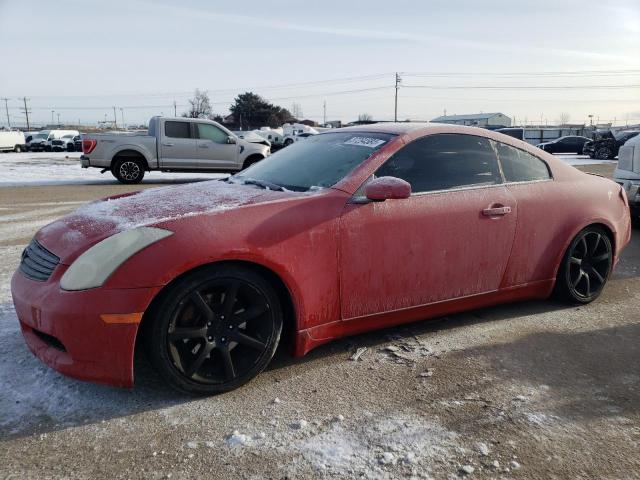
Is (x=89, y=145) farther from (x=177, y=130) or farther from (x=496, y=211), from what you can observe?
(x=496, y=211)

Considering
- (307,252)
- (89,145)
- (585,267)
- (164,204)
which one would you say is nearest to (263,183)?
(164,204)

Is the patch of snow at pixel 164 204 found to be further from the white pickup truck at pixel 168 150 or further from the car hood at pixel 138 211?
the white pickup truck at pixel 168 150

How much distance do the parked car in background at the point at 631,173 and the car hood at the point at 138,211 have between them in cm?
610

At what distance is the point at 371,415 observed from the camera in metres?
2.71

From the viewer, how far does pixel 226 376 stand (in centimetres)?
291

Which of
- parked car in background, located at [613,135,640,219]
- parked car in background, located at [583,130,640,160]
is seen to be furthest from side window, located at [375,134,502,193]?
parked car in background, located at [583,130,640,160]

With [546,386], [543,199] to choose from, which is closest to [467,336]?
[546,386]

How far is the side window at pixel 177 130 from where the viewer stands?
572 inches

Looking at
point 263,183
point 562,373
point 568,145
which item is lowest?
point 562,373

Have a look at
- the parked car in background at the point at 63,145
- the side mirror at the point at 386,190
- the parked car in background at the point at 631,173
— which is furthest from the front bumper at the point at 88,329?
the parked car in background at the point at 63,145

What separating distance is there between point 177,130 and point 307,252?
1256 centimetres

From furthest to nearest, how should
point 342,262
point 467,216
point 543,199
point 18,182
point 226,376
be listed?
point 18,182
point 543,199
point 467,216
point 342,262
point 226,376

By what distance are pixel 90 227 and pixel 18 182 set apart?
13.8 metres

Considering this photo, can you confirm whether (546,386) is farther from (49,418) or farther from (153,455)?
(49,418)
